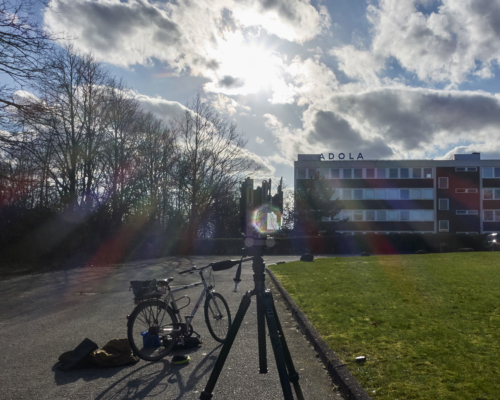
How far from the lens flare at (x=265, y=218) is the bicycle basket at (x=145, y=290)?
2.03 m

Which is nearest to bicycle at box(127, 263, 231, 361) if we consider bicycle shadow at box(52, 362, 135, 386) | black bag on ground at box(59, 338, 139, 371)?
black bag on ground at box(59, 338, 139, 371)

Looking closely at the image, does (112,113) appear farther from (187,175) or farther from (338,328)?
(338,328)

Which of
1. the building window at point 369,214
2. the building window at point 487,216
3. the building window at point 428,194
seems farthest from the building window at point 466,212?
the building window at point 369,214

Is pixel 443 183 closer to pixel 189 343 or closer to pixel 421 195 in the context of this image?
pixel 421 195

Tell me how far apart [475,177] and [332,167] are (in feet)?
59.4

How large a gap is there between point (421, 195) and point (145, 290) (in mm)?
58002

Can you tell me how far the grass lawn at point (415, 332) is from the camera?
4297 millimetres

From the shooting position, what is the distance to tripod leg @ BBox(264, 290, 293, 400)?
Answer: 3.73m

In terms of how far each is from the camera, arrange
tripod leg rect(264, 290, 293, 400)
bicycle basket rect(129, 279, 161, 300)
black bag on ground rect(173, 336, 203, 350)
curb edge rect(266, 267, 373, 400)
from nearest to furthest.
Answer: tripod leg rect(264, 290, 293, 400) < curb edge rect(266, 267, 373, 400) < bicycle basket rect(129, 279, 161, 300) < black bag on ground rect(173, 336, 203, 350)

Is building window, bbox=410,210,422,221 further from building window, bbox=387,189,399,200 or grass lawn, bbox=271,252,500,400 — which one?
grass lawn, bbox=271,252,500,400

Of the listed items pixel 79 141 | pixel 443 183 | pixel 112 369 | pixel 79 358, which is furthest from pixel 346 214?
pixel 79 358

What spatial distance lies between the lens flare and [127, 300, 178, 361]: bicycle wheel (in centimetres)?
213

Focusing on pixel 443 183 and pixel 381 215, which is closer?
pixel 381 215

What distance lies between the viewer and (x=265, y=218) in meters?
4.45
